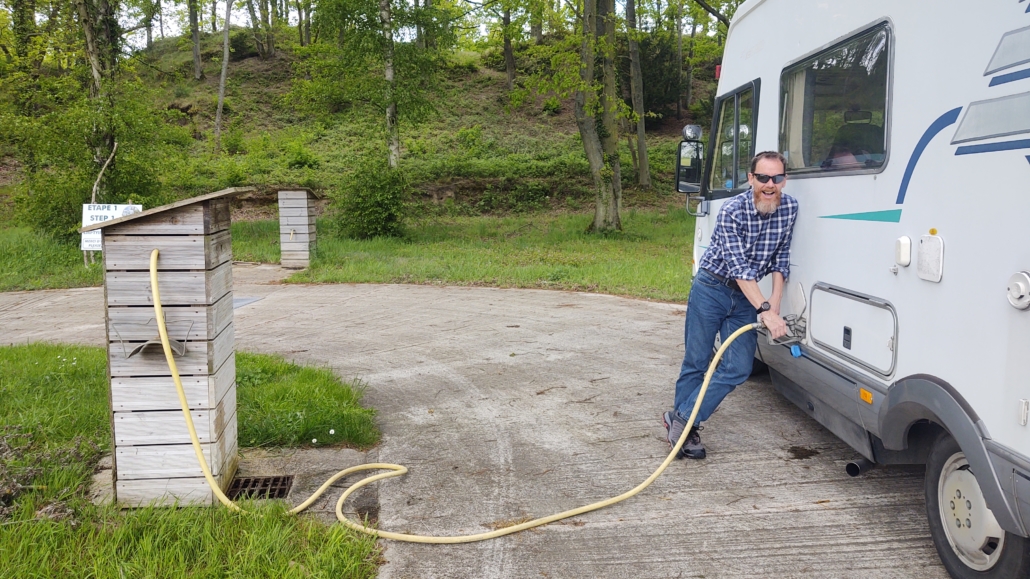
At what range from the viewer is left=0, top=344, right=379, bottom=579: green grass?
3.15 meters

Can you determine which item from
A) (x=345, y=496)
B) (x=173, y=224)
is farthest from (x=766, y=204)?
(x=173, y=224)

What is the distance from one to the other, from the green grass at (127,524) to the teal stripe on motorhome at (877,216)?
108 inches

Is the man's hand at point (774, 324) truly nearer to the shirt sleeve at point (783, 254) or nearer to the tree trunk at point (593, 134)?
the shirt sleeve at point (783, 254)

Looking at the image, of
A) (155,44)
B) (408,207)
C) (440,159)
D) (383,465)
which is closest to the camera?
(383,465)

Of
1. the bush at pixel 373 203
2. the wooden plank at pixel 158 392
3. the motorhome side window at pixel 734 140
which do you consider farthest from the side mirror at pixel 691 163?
→ the bush at pixel 373 203

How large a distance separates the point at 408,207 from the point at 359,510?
19.1 m

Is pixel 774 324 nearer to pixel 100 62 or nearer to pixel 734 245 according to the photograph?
pixel 734 245

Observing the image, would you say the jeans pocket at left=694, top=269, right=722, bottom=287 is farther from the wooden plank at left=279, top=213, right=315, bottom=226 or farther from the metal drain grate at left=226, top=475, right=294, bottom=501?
the wooden plank at left=279, top=213, right=315, bottom=226

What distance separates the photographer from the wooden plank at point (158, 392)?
3.66 m

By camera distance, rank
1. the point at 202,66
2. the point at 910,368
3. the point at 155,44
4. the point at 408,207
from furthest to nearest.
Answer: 1. the point at 155,44
2. the point at 202,66
3. the point at 408,207
4. the point at 910,368

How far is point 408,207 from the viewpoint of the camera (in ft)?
73.9

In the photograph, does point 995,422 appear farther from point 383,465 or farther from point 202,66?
point 202,66

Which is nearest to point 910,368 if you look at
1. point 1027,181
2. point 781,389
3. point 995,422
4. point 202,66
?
point 995,422

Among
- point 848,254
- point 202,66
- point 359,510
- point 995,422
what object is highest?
point 202,66
